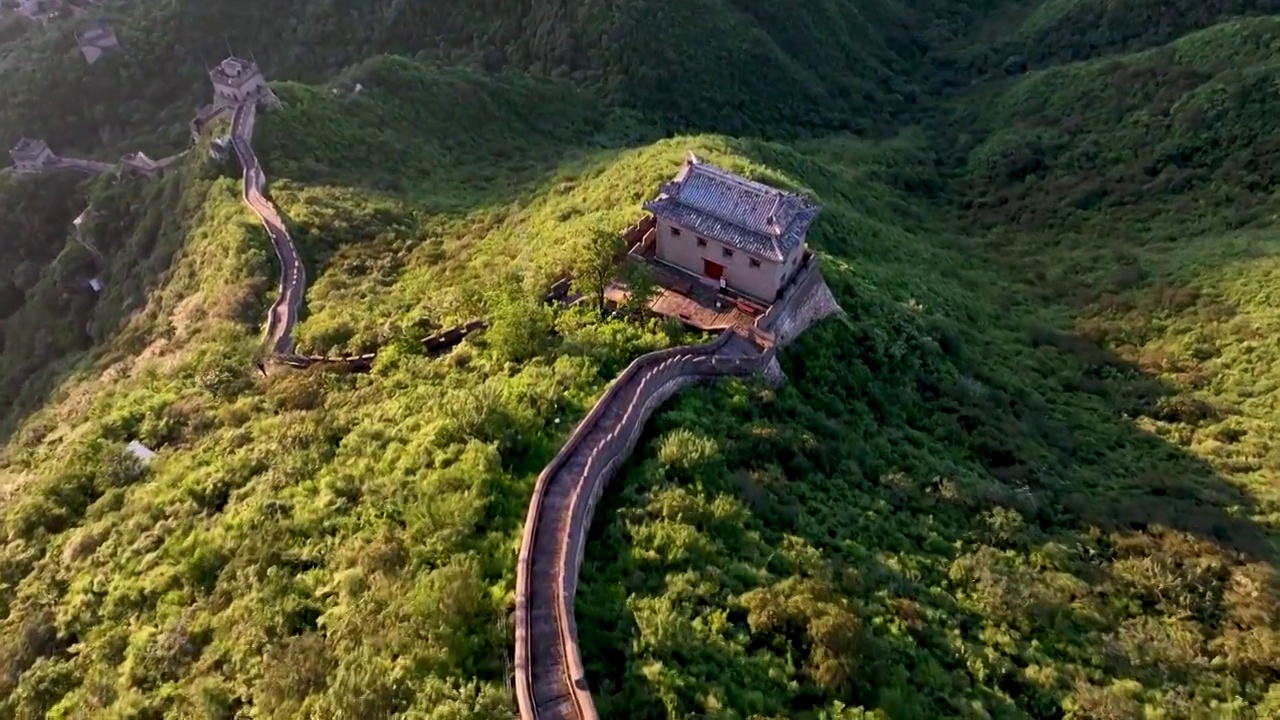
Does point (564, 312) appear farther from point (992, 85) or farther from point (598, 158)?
point (992, 85)

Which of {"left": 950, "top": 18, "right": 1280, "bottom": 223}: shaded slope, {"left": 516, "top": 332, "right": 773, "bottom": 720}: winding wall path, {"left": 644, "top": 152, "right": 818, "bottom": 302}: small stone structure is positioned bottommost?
{"left": 516, "top": 332, "right": 773, "bottom": 720}: winding wall path

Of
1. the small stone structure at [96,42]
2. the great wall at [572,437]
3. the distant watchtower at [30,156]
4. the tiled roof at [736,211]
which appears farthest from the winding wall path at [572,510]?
the small stone structure at [96,42]

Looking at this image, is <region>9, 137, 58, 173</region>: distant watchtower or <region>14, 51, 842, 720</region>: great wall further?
<region>9, 137, 58, 173</region>: distant watchtower

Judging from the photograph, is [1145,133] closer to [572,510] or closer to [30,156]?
[572,510]

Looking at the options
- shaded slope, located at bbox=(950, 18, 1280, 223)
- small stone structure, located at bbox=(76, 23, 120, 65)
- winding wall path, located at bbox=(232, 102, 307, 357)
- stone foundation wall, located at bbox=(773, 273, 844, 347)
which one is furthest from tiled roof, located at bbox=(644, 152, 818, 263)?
small stone structure, located at bbox=(76, 23, 120, 65)

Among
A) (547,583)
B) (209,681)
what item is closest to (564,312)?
(547,583)

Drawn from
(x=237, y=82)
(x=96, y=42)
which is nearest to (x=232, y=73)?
(x=237, y=82)

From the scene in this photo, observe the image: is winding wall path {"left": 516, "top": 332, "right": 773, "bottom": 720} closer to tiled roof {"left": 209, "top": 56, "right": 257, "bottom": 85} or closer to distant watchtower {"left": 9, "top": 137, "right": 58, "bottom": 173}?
tiled roof {"left": 209, "top": 56, "right": 257, "bottom": 85}
